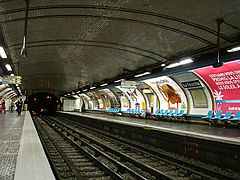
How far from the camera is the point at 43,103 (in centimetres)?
3953

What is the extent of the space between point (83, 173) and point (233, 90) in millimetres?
9483

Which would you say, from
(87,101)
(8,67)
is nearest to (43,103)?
(87,101)

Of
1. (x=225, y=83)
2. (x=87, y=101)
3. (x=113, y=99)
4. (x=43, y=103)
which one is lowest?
(x=43, y=103)

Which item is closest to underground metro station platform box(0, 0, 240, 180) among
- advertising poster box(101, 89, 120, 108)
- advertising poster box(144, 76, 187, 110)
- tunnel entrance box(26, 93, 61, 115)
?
advertising poster box(144, 76, 187, 110)

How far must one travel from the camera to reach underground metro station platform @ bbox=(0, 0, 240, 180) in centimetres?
538

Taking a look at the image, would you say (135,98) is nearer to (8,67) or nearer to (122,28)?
(8,67)

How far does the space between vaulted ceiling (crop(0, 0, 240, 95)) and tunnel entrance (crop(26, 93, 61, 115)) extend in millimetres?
30025

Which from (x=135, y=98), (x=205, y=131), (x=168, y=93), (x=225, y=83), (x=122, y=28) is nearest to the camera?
(x=122, y=28)

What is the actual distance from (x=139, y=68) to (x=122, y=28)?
20.1 ft

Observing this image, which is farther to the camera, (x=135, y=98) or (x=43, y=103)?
(x=43, y=103)

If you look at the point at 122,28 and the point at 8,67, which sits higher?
the point at 122,28

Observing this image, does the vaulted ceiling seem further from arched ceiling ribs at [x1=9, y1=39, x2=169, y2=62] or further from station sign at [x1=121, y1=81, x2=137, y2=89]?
station sign at [x1=121, y1=81, x2=137, y2=89]

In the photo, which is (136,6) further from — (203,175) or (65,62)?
(65,62)

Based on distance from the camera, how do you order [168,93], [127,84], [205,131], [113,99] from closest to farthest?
[205,131] < [127,84] < [168,93] < [113,99]
